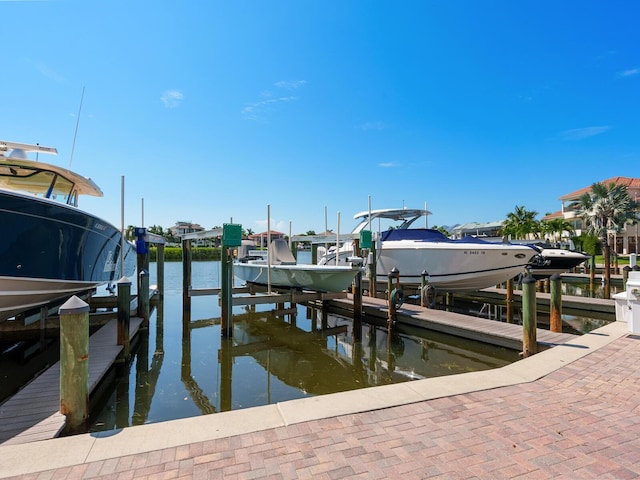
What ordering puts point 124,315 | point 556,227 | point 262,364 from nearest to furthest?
point 124,315 < point 262,364 < point 556,227

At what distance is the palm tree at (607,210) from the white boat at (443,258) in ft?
88.2

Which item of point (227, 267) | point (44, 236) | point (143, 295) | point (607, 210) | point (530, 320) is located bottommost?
point (530, 320)

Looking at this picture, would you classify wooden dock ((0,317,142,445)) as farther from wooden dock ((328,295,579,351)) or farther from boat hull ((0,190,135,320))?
wooden dock ((328,295,579,351))

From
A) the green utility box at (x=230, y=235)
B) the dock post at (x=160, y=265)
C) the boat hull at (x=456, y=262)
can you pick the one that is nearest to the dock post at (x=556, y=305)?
the boat hull at (x=456, y=262)

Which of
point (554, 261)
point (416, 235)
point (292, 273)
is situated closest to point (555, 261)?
point (554, 261)

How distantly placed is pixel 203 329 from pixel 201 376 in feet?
12.9

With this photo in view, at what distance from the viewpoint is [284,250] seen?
41.4ft

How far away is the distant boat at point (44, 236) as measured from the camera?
5961 millimetres

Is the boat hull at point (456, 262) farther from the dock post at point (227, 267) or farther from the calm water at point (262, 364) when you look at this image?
the dock post at point (227, 267)

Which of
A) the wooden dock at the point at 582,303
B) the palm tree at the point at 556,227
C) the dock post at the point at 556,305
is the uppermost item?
the palm tree at the point at 556,227

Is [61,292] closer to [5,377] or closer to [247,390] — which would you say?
[5,377]

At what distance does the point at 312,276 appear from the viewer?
416 inches

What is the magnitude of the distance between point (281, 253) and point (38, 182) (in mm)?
6853

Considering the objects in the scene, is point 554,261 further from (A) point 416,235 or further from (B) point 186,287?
(B) point 186,287
